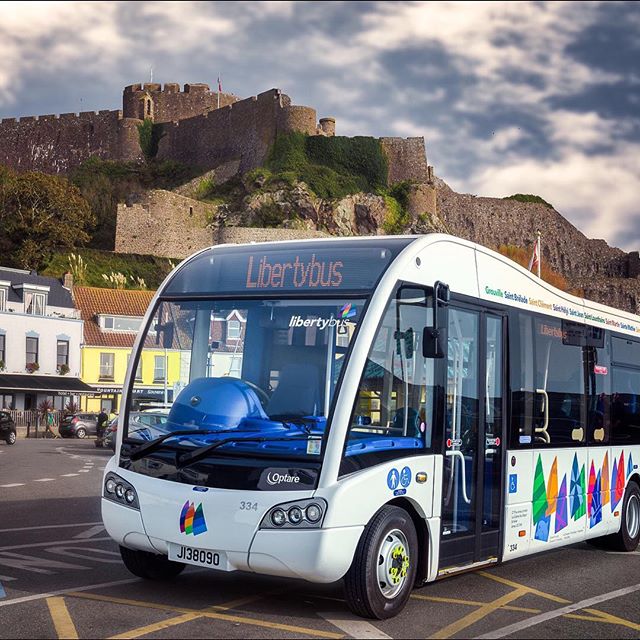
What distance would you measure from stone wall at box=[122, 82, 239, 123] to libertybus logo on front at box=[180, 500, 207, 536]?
312ft

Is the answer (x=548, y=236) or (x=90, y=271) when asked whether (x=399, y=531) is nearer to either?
(x=90, y=271)

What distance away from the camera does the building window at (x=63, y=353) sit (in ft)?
187

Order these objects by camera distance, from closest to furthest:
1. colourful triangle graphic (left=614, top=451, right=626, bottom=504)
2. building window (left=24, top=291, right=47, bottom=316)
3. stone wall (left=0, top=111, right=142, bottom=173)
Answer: colourful triangle graphic (left=614, top=451, right=626, bottom=504) < building window (left=24, top=291, right=47, bottom=316) < stone wall (left=0, top=111, right=142, bottom=173)

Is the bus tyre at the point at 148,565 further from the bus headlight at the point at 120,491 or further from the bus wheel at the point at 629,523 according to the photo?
the bus wheel at the point at 629,523

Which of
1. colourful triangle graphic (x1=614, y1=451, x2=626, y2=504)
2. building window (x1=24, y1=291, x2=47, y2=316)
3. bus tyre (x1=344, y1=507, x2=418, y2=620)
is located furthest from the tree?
bus tyre (x1=344, y1=507, x2=418, y2=620)

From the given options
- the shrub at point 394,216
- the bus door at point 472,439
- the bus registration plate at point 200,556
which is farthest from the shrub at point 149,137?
the bus registration plate at point 200,556

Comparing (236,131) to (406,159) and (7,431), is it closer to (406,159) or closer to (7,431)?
(406,159)

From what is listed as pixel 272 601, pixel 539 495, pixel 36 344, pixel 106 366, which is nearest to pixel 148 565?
pixel 272 601

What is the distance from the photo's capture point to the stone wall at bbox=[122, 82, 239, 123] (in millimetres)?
100938

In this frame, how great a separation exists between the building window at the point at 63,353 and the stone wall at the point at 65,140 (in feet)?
146

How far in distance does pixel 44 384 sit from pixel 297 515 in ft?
160

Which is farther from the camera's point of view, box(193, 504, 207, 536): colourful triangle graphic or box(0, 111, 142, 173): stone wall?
box(0, 111, 142, 173): stone wall

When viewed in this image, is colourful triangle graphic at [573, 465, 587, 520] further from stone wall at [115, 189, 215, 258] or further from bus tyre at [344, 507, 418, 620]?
stone wall at [115, 189, 215, 258]

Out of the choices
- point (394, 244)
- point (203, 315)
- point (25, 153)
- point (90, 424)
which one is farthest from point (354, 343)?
point (25, 153)
